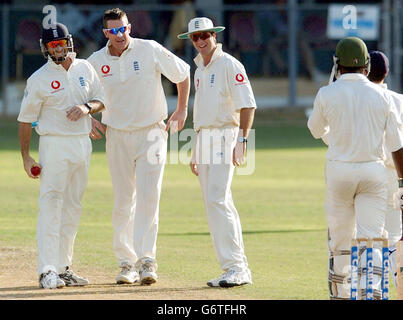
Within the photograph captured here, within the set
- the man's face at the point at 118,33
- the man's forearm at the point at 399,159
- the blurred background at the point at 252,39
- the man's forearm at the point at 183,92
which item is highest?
the blurred background at the point at 252,39

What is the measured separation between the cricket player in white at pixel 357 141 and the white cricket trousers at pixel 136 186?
2.17m

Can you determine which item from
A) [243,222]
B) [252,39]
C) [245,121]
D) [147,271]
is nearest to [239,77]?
[245,121]

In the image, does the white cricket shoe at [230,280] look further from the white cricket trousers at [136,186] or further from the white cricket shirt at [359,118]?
the white cricket shirt at [359,118]

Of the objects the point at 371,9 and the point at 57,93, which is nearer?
the point at 57,93

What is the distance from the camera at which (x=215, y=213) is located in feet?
34.4

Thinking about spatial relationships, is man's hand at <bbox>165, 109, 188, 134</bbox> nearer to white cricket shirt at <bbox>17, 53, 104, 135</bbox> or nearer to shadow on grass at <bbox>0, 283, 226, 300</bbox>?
white cricket shirt at <bbox>17, 53, 104, 135</bbox>

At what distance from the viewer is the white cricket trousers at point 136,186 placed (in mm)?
10570

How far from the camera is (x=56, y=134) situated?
10.1 metres

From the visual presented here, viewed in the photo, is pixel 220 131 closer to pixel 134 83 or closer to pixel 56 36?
pixel 134 83

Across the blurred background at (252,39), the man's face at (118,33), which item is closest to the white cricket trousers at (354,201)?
the man's face at (118,33)

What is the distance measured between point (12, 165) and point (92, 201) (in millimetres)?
4485

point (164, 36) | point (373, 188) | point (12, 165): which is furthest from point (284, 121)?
point (373, 188)

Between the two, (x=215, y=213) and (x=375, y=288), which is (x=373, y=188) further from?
(x=215, y=213)

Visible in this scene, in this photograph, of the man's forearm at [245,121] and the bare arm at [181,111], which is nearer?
the man's forearm at [245,121]
